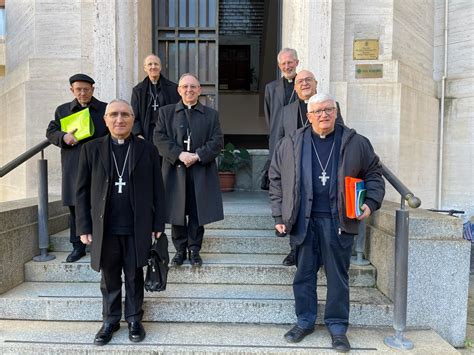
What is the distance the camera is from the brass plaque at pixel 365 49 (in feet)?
19.0

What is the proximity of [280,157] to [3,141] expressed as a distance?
5.64 meters

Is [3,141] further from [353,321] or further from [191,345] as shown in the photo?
[353,321]

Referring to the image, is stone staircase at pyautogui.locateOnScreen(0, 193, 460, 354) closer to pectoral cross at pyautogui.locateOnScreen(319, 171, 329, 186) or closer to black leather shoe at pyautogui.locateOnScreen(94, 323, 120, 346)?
black leather shoe at pyautogui.locateOnScreen(94, 323, 120, 346)

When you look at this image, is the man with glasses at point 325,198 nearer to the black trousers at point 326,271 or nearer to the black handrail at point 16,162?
the black trousers at point 326,271

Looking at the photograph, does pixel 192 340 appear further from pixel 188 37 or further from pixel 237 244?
pixel 188 37

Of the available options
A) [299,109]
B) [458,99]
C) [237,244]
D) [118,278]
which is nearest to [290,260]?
[237,244]

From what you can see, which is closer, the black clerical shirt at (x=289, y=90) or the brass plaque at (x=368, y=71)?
the black clerical shirt at (x=289, y=90)

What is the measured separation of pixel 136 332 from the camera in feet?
10.7

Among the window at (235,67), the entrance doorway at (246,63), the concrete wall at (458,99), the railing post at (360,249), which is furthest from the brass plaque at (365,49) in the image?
the window at (235,67)

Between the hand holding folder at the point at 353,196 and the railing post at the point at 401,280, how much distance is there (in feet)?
1.68

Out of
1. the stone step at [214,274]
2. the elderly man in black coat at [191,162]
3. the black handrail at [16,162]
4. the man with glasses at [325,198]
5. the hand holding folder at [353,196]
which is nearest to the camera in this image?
the hand holding folder at [353,196]

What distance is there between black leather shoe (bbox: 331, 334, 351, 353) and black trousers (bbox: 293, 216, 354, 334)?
38 millimetres

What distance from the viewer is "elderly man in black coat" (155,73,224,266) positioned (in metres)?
3.83

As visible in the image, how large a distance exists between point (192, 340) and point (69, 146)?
7.58 feet
